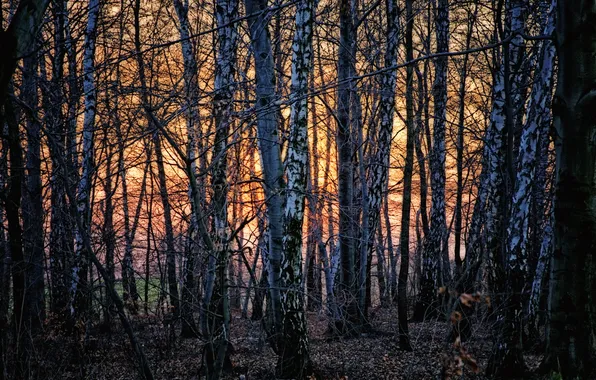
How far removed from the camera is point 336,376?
8.05 metres

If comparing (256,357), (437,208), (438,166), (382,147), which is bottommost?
(256,357)

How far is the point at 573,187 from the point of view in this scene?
3980 millimetres

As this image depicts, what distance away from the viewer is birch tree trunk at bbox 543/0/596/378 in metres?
3.92

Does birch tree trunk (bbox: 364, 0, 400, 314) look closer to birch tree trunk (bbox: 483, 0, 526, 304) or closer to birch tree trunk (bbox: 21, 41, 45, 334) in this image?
birch tree trunk (bbox: 483, 0, 526, 304)

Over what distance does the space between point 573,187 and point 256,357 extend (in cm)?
765

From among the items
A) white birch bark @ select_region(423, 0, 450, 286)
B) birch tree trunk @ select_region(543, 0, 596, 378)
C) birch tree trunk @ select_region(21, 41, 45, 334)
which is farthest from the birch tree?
white birch bark @ select_region(423, 0, 450, 286)

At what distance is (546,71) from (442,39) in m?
6.98

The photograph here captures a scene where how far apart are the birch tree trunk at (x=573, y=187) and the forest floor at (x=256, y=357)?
10.2ft

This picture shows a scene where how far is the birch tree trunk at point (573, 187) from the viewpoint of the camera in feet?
12.9

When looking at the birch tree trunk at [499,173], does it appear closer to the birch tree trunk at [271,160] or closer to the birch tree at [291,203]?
the birch tree at [291,203]

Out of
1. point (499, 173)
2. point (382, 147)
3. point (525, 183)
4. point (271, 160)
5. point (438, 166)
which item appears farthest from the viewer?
point (438, 166)

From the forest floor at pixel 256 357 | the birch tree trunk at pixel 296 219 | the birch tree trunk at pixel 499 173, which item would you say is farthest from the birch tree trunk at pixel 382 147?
the birch tree trunk at pixel 296 219

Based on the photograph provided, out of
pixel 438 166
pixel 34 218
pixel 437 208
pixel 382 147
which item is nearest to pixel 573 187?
pixel 34 218

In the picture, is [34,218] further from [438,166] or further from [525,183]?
[438,166]
